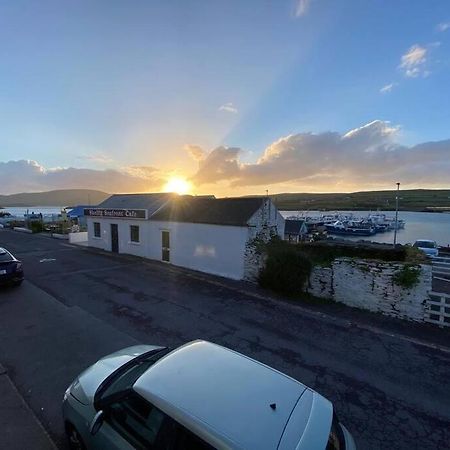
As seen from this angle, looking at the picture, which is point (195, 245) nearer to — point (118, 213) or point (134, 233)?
point (134, 233)

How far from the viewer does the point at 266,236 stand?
1535 centimetres

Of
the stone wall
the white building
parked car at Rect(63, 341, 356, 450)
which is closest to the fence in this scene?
the stone wall

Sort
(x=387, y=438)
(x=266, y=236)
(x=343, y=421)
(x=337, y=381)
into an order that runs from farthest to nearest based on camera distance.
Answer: (x=266, y=236), (x=337, y=381), (x=343, y=421), (x=387, y=438)

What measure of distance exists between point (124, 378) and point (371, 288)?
8.99 m

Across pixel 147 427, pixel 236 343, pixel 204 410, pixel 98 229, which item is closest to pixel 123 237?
pixel 98 229

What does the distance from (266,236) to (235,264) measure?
2550 mm

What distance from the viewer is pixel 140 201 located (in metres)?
21.6

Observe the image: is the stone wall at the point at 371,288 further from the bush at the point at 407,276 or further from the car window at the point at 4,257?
the car window at the point at 4,257

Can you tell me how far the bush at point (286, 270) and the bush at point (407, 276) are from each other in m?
3.02

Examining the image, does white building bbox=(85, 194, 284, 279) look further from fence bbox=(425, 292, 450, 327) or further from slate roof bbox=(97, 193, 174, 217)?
fence bbox=(425, 292, 450, 327)

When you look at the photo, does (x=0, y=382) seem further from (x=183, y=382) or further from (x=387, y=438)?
(x=387, y=438)

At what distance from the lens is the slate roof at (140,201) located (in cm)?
1962

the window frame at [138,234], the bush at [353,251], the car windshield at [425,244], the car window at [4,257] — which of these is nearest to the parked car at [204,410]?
the car window at [4,257]

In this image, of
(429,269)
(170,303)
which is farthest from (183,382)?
(429,269)
